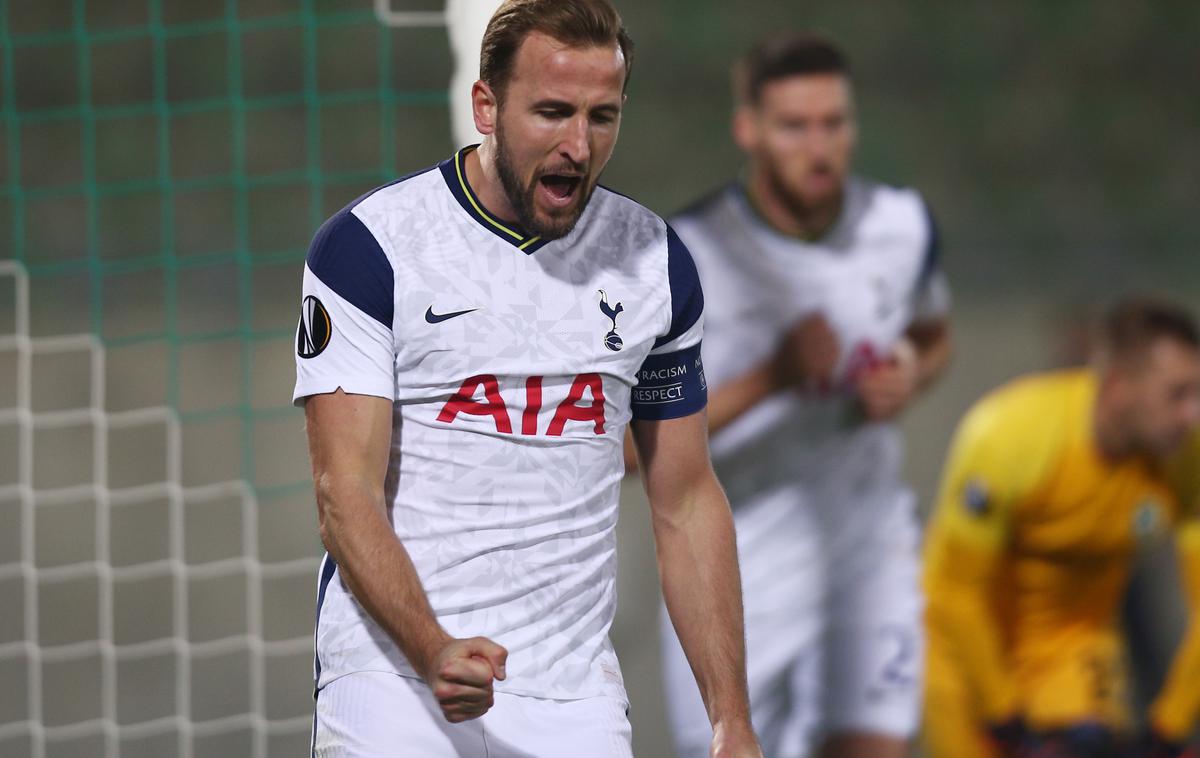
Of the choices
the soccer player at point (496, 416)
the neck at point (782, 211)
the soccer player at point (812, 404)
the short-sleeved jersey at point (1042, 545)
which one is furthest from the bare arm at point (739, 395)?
the soccer player at point (496, 416)

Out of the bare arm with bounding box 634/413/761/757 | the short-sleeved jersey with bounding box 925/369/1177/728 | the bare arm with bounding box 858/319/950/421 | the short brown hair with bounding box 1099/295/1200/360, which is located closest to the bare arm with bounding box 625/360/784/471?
A: the bare arm with bounding box 858/319/950/421

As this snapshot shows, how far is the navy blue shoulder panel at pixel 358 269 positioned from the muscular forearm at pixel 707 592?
0.48m

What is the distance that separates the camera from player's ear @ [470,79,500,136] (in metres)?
1.75

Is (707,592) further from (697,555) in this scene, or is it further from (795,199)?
(795,199)

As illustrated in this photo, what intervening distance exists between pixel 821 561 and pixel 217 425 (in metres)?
3.69

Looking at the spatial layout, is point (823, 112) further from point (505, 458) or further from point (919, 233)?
point (505, 458)

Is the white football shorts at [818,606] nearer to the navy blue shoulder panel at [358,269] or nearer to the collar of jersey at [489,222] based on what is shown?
the collar of jersey at [489,222]

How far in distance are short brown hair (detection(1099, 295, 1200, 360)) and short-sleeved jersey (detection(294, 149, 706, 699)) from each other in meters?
2.59

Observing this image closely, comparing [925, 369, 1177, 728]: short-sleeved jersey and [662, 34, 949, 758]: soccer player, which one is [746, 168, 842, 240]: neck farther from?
[925, 369, 1177, 728]: short-sleeved jersey

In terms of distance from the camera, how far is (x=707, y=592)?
1.86 metres

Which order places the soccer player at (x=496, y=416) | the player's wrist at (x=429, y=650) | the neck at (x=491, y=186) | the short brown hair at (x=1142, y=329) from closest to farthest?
the player's wrist at (x=429, y=650) → the soccer player at (x=496, y=416) → the neck at (x=491, y=186) → the short brown hair at (x=1142, y=329)

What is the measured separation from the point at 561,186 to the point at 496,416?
11.3 inches

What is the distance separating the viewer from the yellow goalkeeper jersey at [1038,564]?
4.05m

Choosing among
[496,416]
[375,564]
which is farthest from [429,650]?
[496,416]
